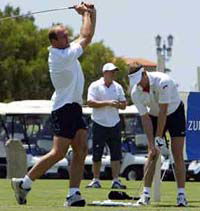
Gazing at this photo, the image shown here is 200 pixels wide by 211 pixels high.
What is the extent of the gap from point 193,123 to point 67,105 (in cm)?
284

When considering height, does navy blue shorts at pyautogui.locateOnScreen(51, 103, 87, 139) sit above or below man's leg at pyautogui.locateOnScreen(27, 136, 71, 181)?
above

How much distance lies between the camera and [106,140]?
16.1 metres

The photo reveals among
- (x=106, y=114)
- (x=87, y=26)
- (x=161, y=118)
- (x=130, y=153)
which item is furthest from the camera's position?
(x=130, y=153)

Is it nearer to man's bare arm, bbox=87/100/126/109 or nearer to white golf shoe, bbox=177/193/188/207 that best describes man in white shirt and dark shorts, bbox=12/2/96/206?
white golf shoe, bbox=177/193/188/207

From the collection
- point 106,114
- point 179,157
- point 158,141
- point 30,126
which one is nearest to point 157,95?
point 158,141

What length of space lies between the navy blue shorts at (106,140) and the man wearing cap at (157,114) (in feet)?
15.3

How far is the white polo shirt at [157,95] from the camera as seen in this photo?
11117 mm

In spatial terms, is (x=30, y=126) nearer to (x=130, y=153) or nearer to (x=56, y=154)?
(x=130, y=153)

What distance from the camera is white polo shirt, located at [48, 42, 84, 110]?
10.4 meters

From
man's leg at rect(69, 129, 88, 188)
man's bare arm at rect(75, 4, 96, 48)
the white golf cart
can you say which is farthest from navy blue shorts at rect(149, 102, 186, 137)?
the white golf cart

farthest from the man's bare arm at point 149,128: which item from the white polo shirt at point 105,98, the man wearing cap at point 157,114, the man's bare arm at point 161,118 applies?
the white polo shirt at point 105,98

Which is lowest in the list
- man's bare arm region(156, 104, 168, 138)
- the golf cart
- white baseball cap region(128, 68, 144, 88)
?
the golf cart

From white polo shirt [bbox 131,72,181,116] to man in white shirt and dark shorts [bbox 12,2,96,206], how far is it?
3.39ft

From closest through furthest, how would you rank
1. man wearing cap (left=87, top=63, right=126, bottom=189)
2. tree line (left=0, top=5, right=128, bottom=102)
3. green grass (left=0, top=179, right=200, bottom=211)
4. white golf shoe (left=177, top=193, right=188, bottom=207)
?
green grass (left=0, top=179, right=200, bottom=211)
white golf shoe (left=177, top=193, right=188, bottom=207)
man wearing cap (left=87, top=63, right=126, bottom=189)
tree line (left=0, top=5, right=128, bottom=102)
